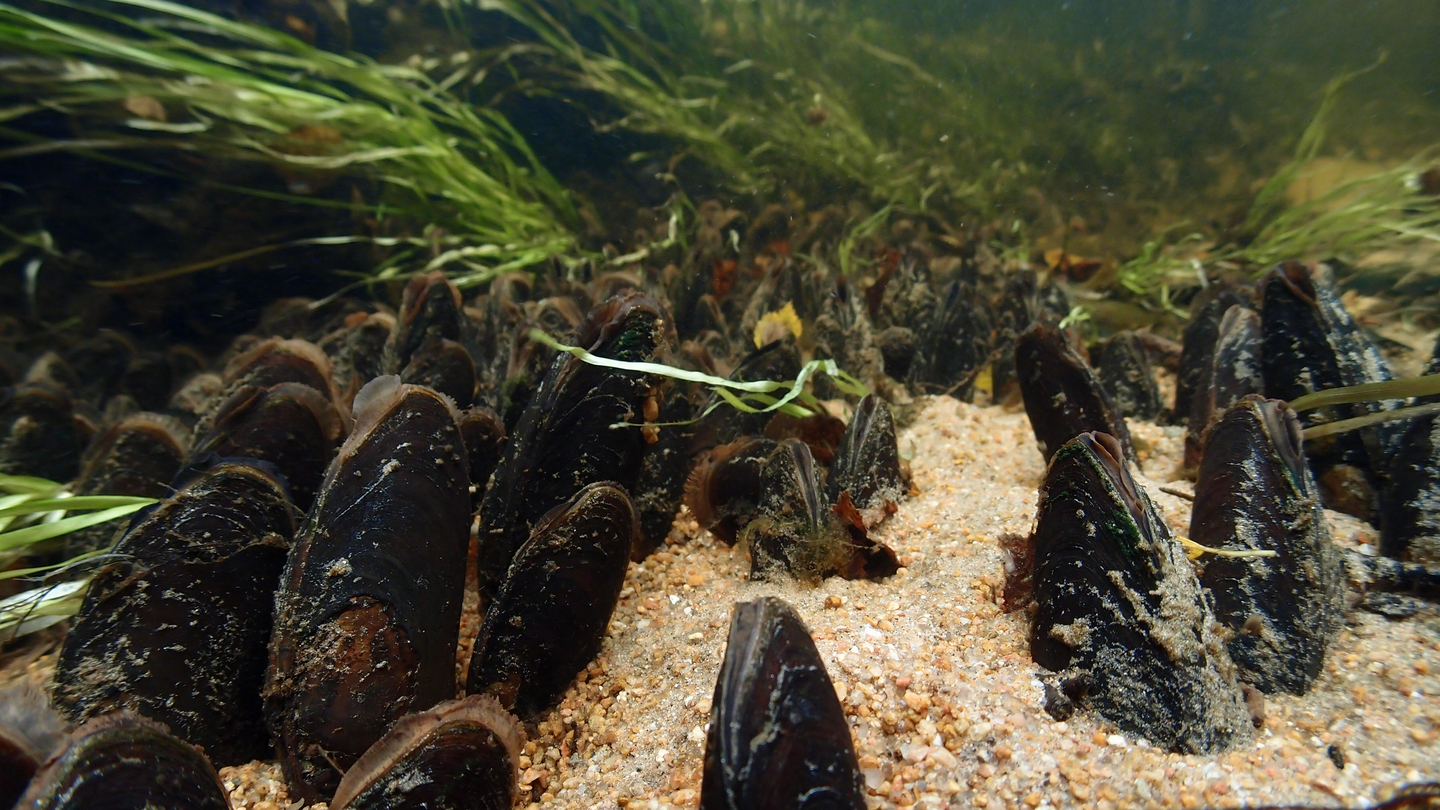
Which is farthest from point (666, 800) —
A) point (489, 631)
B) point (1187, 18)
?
point (1187, 18)

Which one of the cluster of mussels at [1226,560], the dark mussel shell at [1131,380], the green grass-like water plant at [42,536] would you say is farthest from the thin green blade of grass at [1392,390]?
the green grass-like water plant at [42,536]

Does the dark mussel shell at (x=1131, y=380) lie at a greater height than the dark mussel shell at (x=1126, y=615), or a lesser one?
greater

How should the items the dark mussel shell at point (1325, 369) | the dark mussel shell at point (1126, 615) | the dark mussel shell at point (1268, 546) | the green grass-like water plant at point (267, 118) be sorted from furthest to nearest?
the green grass-like water plant at point (267, 118) < the dark mussel shell at point (1325, 369) < the dark mussel shell at point (1268, 546) < the dark mussel shell at point (1126, 615)

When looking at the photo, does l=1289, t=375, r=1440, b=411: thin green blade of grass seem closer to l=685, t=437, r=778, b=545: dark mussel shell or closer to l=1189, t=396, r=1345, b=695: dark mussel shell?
l=1189, t=396, r=1345, b=695: dark mussel shell

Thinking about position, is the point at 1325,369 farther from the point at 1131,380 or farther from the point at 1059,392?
the point at 1131,380

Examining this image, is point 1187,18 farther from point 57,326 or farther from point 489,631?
point 57,326

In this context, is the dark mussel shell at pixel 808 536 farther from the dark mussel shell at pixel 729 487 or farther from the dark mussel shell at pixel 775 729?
the dark mussel shell at pixel 775 729

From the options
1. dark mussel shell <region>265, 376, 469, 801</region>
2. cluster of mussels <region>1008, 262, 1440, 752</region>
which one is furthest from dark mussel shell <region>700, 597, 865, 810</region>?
→ dark mussel shell <region>265, 376, 469, 801</region>
